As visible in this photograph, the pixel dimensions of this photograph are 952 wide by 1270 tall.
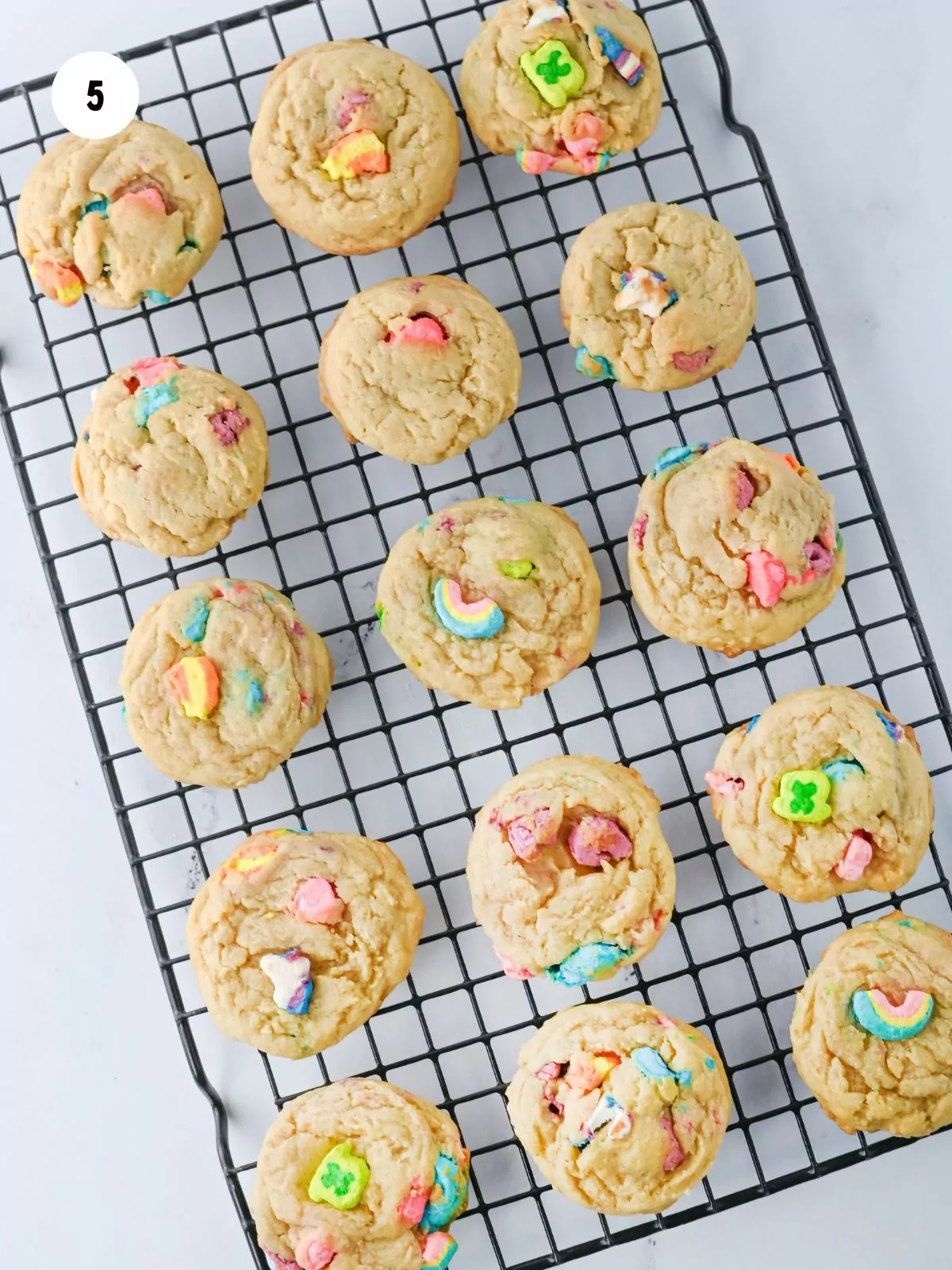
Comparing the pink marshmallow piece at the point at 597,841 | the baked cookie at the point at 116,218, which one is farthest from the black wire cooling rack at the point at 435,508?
the pink marshmallow piece at the point at 597,841

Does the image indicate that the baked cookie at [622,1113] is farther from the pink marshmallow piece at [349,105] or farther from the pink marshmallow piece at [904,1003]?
the pink marshmallow piece at [349,105]

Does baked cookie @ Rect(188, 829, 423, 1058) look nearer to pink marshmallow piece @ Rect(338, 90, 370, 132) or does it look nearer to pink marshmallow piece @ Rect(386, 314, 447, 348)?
pink marshmallow piece @ Rect(386, 314, 447, 348)

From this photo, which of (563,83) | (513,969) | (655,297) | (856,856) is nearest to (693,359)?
(655,297)

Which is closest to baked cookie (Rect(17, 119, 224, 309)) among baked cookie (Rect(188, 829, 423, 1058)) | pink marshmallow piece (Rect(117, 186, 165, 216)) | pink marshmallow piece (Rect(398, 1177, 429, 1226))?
pink marshmallow piece (Rect(117, 186, 165, 216))

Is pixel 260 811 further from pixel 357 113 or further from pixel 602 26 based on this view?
pixel 602 26

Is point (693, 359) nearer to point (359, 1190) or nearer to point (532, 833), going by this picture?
point (532, 833)
